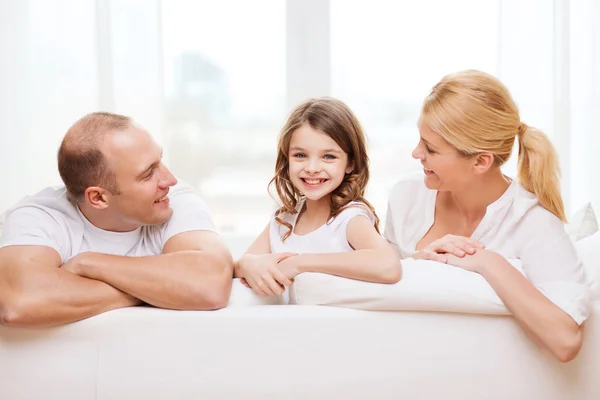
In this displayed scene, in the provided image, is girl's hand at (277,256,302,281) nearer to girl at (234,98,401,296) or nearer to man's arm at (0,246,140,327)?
girl at (234,98,401,296)

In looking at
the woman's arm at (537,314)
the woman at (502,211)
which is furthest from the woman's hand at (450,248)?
the woman's arm at (537,314)

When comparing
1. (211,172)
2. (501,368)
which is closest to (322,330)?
(501,368)

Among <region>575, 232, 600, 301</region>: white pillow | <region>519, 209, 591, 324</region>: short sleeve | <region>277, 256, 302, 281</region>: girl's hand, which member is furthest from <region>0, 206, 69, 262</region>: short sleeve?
<region>575, 232, 600, 301</region>: white pillow

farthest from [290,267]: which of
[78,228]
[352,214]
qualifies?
[78,228]

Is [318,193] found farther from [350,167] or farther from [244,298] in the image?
[244,298]

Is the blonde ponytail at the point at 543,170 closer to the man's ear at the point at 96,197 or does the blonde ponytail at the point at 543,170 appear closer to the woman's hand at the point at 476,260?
the woman's hand at the point at 476,260

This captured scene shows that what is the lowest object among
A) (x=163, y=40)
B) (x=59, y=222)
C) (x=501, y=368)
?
(x=501, y=368)

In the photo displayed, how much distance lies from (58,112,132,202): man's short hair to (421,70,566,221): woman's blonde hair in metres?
0.87

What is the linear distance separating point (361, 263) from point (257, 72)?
2.35 metres

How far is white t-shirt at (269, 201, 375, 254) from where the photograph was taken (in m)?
2.25

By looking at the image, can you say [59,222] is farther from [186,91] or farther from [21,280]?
[186,91]

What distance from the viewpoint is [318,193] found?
228cm

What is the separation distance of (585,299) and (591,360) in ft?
0.54

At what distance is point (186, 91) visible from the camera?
404cm
